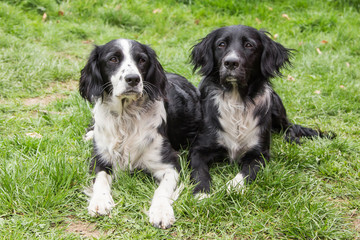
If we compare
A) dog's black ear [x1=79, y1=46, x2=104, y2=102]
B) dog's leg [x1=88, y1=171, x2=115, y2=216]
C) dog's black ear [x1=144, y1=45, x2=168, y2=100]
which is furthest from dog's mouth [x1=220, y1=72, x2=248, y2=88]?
dog's leg [x1=88, y1=171, x2=115, y2=216]

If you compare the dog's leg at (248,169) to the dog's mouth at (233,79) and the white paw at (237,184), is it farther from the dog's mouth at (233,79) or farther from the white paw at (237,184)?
the dog's mouth at (233,79)

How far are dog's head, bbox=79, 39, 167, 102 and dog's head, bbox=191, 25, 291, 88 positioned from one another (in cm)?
45

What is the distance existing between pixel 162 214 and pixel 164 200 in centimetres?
14

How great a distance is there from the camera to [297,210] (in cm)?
264

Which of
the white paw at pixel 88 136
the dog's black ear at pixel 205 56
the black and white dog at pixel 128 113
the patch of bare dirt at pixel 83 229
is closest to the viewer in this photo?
the patch of bare dirt at pixel 83 229

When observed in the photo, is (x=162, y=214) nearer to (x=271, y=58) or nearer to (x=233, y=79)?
(x=233, y=79)

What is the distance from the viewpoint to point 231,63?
3.05 meters

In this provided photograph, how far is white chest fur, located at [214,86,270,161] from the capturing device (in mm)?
3338

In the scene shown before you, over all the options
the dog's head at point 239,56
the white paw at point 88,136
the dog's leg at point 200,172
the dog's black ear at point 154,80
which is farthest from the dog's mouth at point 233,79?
the white paw at point 88,136

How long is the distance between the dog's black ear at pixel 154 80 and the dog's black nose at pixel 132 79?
0.93 ft

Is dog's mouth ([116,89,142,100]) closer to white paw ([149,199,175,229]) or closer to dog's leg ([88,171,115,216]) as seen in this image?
dog's leg ([88,171,115,216])

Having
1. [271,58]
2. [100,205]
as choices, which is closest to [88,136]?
[100,205]

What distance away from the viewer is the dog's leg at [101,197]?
270 cm

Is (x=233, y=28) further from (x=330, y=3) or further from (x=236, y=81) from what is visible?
(x=330, y=3)
